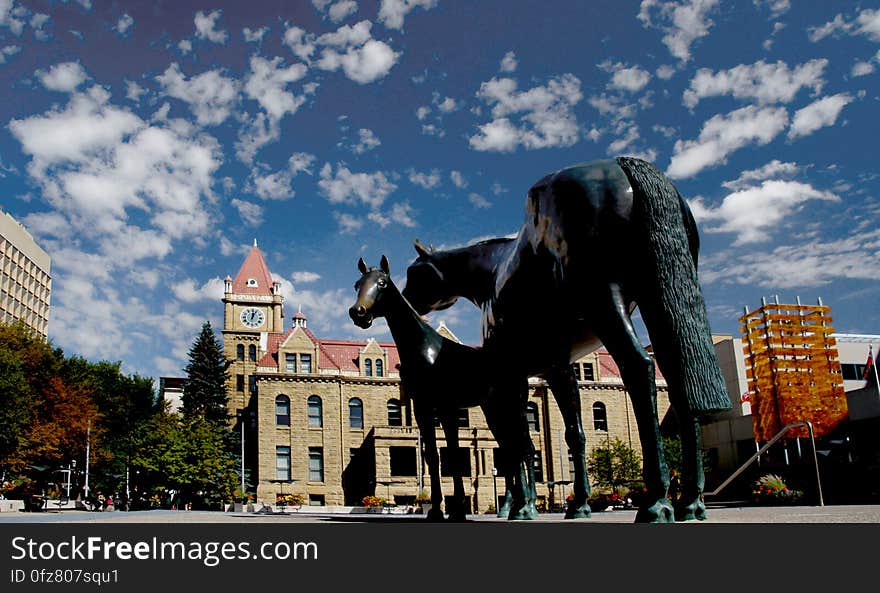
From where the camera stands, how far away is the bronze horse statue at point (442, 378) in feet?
20.2

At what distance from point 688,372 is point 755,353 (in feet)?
91.7

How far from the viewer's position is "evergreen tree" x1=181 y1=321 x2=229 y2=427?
5488cm

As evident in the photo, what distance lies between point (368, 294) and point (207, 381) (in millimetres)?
54315

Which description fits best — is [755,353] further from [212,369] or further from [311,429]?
[212,369]

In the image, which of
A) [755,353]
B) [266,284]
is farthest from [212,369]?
[755,353]

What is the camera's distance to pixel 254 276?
2830 inches

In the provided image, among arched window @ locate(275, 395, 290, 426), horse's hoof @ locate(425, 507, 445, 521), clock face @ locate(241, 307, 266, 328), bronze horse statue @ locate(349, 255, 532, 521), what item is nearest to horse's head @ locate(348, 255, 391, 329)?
bronze horse statue @ locate(349, 255, 532, 521)

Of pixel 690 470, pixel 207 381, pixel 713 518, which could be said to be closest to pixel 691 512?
pixel 690 470

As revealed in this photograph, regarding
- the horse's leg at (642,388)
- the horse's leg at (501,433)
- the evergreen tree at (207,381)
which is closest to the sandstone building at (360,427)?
the evergreen tree at (207,381)

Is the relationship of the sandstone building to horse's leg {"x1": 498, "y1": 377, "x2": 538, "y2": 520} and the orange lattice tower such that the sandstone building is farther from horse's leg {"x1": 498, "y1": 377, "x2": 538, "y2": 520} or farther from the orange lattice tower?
horse's leg {"x1": 498, "y1": 377, "x2": 538, "y2": 520}

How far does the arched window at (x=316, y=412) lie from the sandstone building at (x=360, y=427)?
63 millimetres

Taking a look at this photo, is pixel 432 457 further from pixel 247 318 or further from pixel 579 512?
pixel 247 318

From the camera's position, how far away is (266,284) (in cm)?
7162

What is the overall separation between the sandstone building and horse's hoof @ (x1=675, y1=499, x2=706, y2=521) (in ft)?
118
